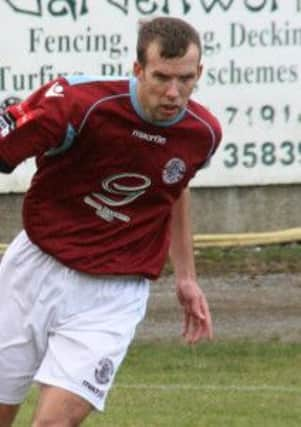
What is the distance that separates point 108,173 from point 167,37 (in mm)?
604

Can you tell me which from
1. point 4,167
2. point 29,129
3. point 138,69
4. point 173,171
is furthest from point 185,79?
point 4,167

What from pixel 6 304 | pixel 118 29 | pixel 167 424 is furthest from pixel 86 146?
pixel 118 29

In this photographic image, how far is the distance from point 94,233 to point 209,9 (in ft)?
25.3

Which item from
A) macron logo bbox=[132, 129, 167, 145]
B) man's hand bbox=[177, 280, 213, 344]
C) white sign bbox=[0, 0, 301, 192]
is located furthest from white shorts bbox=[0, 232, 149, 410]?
white sign bbox=[0, 0, 301, 192]

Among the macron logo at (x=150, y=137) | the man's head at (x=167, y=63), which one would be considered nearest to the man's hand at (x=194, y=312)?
the macron logo at (x=150, y=137)

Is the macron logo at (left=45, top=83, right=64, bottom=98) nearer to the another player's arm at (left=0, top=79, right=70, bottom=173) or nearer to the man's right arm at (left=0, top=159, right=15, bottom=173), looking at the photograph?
the another player's arm at (left=0, top=79, right=70, bottom=173)

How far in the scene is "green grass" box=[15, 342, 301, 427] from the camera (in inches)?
372

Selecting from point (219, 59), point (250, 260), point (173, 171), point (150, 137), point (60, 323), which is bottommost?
point (250, 260)

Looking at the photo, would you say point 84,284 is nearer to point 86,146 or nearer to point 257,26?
point 86,146

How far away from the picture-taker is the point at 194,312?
7297 mm

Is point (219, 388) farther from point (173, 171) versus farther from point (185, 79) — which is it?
point (185, 79)

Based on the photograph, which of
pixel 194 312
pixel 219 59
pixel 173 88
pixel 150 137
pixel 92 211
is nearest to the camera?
pixel 173 88

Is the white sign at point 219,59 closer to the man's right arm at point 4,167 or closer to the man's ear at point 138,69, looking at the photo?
the man's ear at point 138,69

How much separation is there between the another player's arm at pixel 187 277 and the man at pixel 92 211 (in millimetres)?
29
